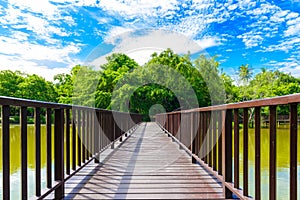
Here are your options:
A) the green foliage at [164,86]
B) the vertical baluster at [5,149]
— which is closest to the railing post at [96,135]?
the vertical baluster at [5,149]

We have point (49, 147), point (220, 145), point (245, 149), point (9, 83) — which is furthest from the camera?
point (9, 83)

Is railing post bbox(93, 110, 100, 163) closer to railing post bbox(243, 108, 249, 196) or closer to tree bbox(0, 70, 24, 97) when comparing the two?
railing post bbox(243, 108, 249, 196)

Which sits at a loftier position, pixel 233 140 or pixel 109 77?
pixel 109 77

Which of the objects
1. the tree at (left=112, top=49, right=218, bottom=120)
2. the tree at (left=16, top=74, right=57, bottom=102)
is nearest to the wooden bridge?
the tree at (left=112, top=49, right=218, bottom=120)

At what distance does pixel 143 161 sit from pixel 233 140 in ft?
5.65

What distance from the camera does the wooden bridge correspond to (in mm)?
1430

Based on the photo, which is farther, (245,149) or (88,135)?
(88,135)

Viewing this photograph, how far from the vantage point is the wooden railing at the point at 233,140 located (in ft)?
4.11

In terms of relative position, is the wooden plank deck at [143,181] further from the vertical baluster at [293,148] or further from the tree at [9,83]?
the tree at [9,83]

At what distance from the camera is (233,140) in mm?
2604

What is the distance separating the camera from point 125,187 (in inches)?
104

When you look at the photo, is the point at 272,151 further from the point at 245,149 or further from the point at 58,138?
the point at 58,138

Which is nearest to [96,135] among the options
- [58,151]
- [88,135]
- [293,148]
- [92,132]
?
[92,132]

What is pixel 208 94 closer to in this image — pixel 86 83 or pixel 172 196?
pixel 86 83
